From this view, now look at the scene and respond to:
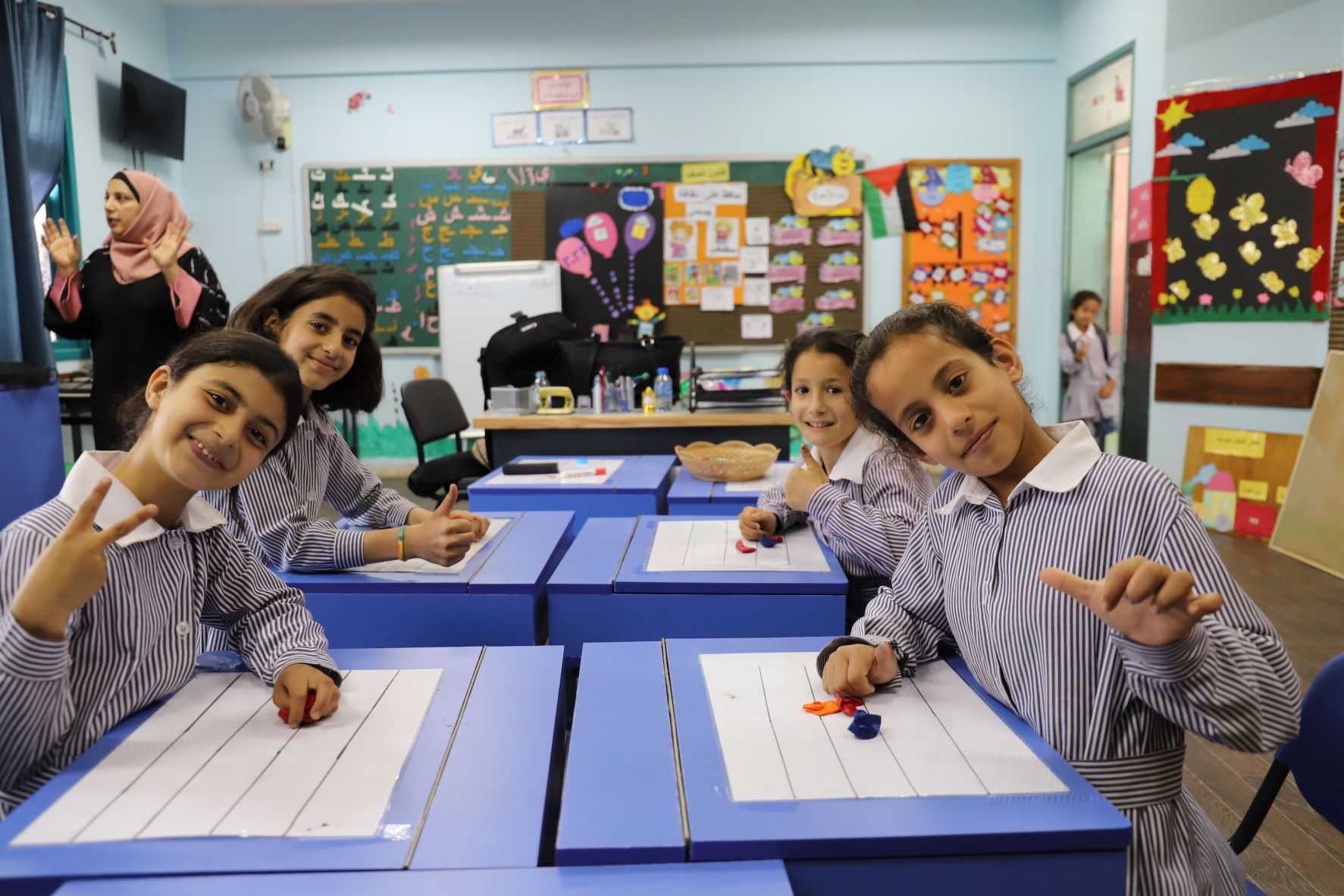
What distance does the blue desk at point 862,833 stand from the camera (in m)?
0.82

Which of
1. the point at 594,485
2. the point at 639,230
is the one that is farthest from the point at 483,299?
the point at 594,485

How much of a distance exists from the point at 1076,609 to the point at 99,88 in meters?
6.18

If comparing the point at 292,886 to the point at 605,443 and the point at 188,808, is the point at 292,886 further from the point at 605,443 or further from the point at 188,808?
the point at 605,443

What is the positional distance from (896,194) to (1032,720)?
5.65m

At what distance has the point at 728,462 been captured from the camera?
2.88m

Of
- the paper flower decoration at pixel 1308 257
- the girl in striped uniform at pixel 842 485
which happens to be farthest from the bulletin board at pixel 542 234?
the girl in striped uniform at pixel 842 485

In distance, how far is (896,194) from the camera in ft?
20.7

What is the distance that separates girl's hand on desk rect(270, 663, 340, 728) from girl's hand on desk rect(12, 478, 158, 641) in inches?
9.6

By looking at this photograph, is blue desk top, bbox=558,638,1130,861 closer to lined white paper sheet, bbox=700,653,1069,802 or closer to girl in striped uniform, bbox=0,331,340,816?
lined white paper sheet, bbox=700,653,1069,802

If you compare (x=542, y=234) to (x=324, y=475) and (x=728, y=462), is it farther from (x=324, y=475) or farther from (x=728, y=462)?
(x=324, y=475)

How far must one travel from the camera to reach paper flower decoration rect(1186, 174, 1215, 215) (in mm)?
4837

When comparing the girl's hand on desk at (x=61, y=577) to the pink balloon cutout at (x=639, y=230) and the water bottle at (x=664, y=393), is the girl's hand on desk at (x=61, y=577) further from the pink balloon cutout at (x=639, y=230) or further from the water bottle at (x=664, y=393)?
the pink balloon cutout at (x=639, y=230)

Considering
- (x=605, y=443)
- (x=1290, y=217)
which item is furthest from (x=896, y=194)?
(x=605, y=443)

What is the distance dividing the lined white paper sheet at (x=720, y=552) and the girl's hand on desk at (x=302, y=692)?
72cm
